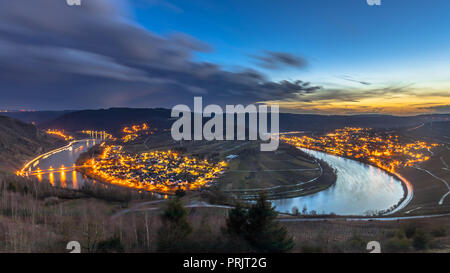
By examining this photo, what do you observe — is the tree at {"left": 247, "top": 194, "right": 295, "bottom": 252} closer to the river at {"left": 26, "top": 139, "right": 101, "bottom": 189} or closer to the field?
the field

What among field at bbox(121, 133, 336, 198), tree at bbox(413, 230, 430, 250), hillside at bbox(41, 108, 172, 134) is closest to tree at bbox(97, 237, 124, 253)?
tree at bbox(413, 230, 430, 250)

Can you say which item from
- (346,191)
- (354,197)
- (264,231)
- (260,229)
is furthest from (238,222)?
(346,191)

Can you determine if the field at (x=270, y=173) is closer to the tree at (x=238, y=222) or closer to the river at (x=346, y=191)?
the river at (x=346, y=191)

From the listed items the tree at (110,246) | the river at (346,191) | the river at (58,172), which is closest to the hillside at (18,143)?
the river at (58,172)

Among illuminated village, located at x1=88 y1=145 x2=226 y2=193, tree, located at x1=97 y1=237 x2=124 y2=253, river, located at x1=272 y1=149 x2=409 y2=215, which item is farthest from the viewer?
illuminated village, located at x1=88 y1=145 x2=226 y2=193

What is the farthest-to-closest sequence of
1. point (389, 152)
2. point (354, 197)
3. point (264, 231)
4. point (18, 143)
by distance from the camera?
1. point (389, 152)
2. point (18, 143)
3. point (354, 197)
4. point (264, 231)

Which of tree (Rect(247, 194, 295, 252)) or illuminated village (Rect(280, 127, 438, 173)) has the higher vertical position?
tree (Rect(247, 194, 295, 252))

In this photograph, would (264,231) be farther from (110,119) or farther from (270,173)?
(110,119)
